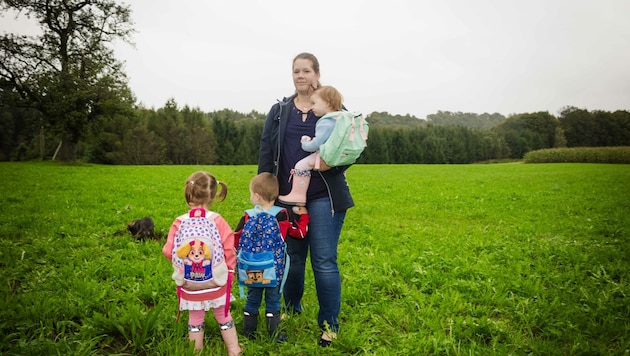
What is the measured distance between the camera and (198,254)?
9.36ft

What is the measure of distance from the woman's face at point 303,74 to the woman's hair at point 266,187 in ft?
2.93

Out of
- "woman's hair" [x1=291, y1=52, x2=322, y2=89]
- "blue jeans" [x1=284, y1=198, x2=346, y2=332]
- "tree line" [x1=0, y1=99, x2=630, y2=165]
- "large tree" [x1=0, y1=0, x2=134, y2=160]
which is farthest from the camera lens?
"tree line" [x1=0, y1=99, x2=630, y2=165]

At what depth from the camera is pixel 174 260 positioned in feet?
9.45

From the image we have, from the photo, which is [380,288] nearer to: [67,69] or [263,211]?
[263,211]

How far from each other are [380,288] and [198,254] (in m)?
2.93

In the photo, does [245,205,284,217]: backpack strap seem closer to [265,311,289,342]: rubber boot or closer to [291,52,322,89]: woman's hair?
[265,311,289,342]: rubber boot

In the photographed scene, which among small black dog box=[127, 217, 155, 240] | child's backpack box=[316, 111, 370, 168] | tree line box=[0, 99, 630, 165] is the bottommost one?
small black dog box=[127, 217, 155, 240]

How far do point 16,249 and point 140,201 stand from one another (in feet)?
17.2

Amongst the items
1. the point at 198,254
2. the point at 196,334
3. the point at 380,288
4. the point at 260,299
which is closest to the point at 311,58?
the point at 198,254

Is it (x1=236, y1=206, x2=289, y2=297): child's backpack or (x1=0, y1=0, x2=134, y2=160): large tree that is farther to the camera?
(x1=0, y1=0, x2=134, y2=160): large tree

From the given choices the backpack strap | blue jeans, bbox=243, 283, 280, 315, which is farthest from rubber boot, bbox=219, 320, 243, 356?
the backpack strap

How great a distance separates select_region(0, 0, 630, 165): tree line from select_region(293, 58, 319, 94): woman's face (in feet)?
95.6

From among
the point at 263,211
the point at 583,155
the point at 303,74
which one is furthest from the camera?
the point at 583,155

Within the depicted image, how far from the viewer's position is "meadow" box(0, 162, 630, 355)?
335cm
